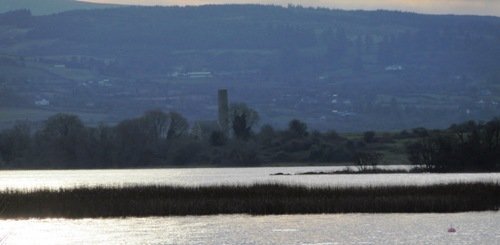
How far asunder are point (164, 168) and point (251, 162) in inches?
447

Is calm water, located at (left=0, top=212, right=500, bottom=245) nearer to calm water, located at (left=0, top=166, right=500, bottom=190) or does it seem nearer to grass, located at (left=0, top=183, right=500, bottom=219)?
grass, located at (left=0, top=183, right=500, bottom=219)

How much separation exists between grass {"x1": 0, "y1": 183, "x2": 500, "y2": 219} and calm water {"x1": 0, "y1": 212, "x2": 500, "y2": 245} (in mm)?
777

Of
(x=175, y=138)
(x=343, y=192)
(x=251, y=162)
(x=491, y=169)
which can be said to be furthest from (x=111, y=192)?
(x=175, y=138)

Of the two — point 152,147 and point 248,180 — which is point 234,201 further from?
point 152,147

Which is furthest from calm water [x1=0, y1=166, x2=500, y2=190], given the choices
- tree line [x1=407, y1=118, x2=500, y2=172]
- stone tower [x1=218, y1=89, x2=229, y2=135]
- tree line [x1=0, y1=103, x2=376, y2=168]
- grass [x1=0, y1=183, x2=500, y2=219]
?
stone tower [x1=218, y1=89, x2=229, y2=135]

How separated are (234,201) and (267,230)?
6.82 metres

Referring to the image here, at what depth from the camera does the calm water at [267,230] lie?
5872 cm

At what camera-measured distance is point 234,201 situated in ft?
228

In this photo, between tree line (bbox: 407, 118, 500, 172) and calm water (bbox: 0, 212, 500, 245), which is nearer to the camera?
calm water (bbox: 0, 212, 500, 245)

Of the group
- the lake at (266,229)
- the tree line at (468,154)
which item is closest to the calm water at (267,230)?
the lake at (266,229)

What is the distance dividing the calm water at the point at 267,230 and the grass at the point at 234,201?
78cm

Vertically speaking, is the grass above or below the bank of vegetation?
below

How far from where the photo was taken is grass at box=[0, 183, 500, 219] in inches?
2665

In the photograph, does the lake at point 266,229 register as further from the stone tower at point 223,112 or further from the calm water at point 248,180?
the stone tower at point 223,112
